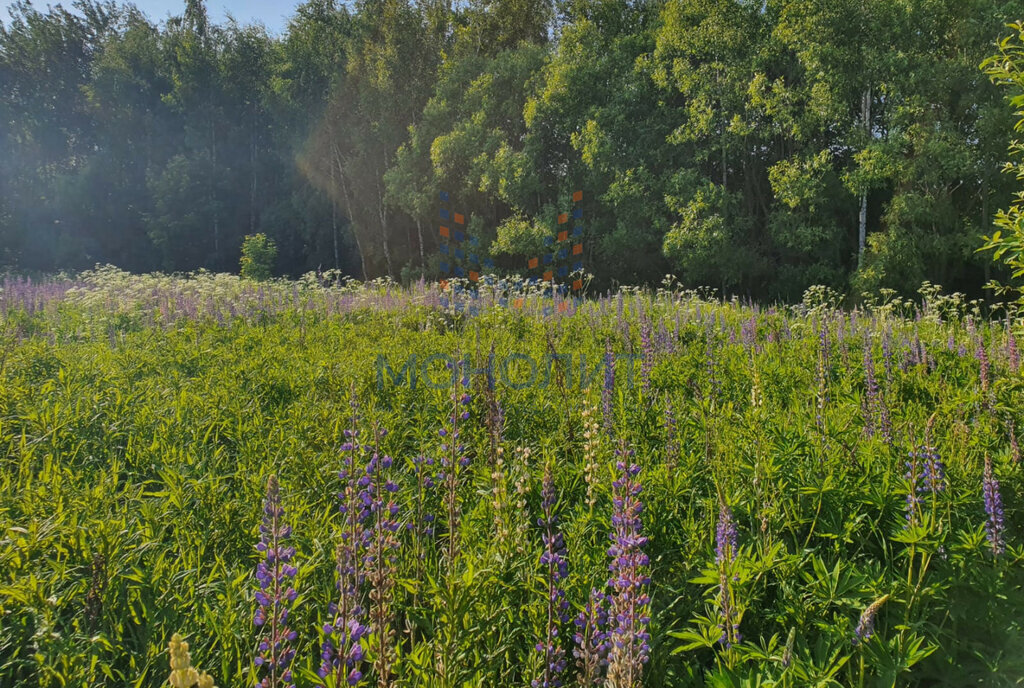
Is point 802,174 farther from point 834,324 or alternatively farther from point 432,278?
point 432,278

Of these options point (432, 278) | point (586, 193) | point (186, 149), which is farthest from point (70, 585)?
point (186, 149)

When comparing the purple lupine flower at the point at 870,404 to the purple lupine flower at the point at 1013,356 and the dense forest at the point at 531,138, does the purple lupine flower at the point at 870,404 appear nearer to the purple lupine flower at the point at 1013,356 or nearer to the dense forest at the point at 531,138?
the purple lupine flower at the point at 1013,356

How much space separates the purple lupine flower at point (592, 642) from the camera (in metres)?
1.63

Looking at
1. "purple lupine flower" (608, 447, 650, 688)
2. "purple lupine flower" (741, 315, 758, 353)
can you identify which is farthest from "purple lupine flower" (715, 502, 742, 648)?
"purple lupine flower" (741, 315, 758, 353)

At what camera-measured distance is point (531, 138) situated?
59.3ft

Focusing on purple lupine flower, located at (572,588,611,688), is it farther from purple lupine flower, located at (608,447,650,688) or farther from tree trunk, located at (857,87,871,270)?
tree trunk, located at (857,87,871,270)

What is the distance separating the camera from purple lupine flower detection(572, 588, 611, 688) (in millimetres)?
1632

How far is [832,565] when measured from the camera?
230 centimetres

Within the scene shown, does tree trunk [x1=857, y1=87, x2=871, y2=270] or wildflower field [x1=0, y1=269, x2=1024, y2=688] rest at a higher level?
tree trunk [x1=857, y1=87, x2=871, y2=270]

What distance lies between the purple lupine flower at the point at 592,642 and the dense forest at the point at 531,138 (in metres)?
14.4

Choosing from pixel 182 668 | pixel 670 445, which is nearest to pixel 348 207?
pixel 670 445

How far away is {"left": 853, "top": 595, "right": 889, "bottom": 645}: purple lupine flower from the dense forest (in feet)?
46.0

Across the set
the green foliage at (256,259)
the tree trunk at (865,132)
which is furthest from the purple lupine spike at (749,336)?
the green foliage at (256,259)

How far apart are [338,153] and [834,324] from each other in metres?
25.4
